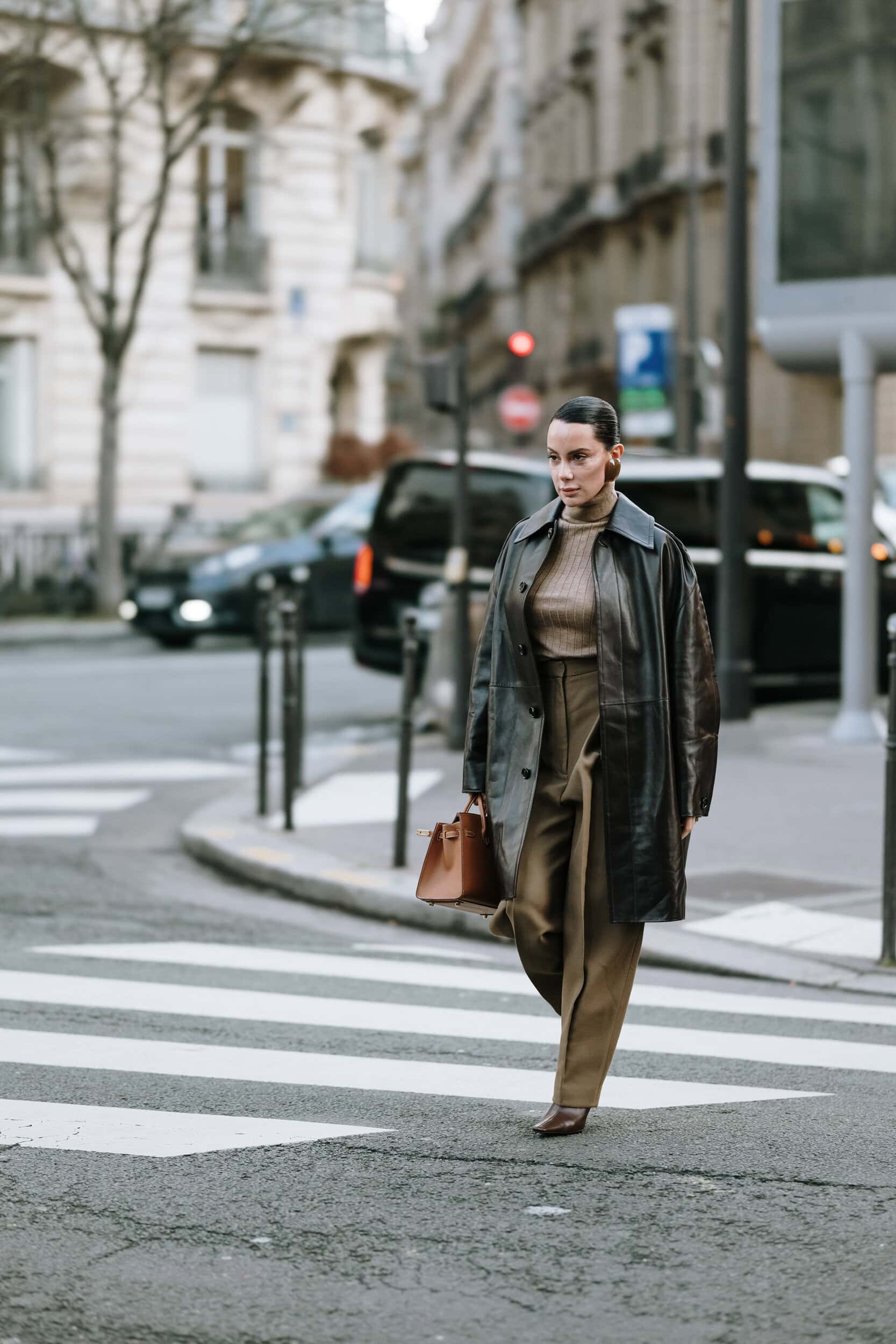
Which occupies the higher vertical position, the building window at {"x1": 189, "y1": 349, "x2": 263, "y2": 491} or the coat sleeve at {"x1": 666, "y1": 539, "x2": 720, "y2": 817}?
the building window at {"x1": 189, "y1": 349, "x2": 263, "y2": 491}

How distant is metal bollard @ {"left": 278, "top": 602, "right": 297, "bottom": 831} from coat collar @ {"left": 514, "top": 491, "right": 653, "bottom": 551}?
5.39 meters

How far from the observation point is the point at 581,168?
55.2 meters

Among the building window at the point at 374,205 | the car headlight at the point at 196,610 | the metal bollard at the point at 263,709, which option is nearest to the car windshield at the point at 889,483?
the car headlight at the point at 196,610

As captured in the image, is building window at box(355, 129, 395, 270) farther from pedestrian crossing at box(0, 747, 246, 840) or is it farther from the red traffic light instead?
pedestrian crossing at box(0, 747, 246, 840)

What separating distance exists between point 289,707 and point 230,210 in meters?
26.0

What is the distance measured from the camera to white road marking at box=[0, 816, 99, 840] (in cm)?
1077

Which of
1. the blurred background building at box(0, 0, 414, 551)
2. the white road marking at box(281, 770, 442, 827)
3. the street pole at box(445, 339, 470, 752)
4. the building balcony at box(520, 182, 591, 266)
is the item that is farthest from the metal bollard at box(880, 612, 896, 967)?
the building balcony at box(520, 182, 591, 266)

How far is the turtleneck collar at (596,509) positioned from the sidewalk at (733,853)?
106 inches

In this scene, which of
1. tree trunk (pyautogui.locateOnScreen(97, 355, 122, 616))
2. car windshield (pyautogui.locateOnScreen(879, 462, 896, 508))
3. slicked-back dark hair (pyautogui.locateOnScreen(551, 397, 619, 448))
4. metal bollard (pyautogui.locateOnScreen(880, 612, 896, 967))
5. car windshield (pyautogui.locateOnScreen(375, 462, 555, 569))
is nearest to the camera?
slicked-back dark hair (pyautogui.locateOnScreen(551, 397, 619, 448))

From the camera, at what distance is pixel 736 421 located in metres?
→ 14.2

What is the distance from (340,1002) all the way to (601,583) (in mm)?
2261

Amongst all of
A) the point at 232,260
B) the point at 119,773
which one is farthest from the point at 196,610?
the point at 232,260

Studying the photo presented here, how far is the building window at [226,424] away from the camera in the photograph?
34.9 metres

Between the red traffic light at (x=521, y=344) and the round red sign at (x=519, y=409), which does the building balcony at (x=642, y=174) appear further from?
the red traffic light at (x=521, y=344)
